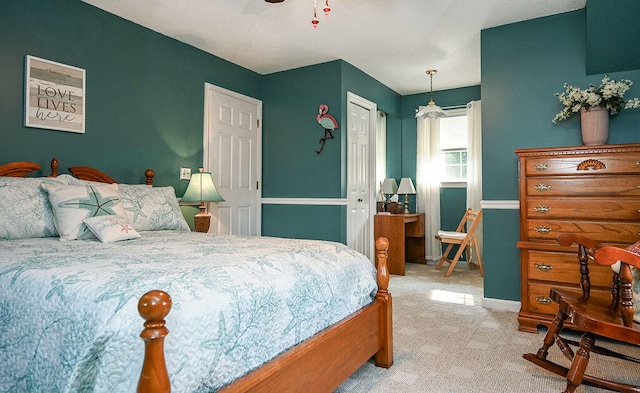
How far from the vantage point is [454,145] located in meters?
5.59

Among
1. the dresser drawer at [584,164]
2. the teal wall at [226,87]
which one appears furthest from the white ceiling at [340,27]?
the dresser drawer at [584,164]

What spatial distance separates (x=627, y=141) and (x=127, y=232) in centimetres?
353

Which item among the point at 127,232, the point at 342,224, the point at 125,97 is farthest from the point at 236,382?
the point at 342,224

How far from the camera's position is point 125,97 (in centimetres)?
329

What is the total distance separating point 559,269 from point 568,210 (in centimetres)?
41

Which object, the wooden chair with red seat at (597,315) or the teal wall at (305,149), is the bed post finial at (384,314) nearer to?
the wooden chair with red seat at (597,315)

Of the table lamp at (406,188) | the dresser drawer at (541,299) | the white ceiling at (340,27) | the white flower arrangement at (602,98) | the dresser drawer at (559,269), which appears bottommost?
the dresser drawer at (541,299)

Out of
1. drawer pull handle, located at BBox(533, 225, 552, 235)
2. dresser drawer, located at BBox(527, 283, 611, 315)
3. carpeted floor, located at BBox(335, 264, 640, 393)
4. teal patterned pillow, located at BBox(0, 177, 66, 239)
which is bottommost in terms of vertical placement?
carpeted floor, located at BBox(335, 264, 640, 393)

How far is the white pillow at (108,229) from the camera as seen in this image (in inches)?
86.2

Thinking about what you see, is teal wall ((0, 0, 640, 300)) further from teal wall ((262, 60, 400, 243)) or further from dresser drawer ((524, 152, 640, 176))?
dresser drawer ((524, 152, 640, 176))

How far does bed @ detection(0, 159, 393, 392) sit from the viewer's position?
0.99m

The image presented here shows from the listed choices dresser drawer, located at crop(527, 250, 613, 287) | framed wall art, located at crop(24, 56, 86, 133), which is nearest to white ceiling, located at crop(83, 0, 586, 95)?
framed wall art, located at crop(24, 56, 86, 133)

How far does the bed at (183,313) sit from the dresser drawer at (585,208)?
140cm

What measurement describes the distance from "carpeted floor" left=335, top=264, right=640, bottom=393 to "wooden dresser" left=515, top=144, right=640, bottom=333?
1.11 feet
